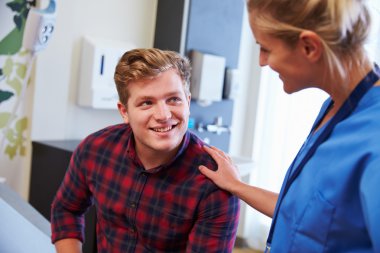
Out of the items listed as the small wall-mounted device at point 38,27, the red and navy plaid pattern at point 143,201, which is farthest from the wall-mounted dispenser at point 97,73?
the red and navy plaid pattern at point 143,201

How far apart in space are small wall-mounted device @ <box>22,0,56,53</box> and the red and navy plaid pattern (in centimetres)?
52

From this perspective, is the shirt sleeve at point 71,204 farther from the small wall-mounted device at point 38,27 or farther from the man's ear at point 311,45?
the man's ear at point 311,45

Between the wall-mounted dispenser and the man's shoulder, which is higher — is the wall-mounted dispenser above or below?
above

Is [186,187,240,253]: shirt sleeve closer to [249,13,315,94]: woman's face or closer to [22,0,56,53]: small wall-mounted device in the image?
[249,13,315,94]: woman's face

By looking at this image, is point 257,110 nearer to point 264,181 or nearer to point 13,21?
point 264,181

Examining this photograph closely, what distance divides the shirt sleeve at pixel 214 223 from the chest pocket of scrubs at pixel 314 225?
343 millimetres

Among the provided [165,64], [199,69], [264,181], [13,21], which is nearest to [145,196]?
[165,64]

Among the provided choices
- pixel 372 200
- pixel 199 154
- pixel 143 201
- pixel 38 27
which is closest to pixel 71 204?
pixel 143 201

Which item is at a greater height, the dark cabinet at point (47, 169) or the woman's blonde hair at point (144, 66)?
the woman's blonde hair at point (144, 66)

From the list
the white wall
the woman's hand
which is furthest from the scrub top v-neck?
the white wall

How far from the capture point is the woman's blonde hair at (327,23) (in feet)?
2.25

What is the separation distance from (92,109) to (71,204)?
37.7 inches

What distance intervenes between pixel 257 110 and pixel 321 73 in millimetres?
2534

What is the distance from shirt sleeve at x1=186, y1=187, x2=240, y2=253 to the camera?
108cm
